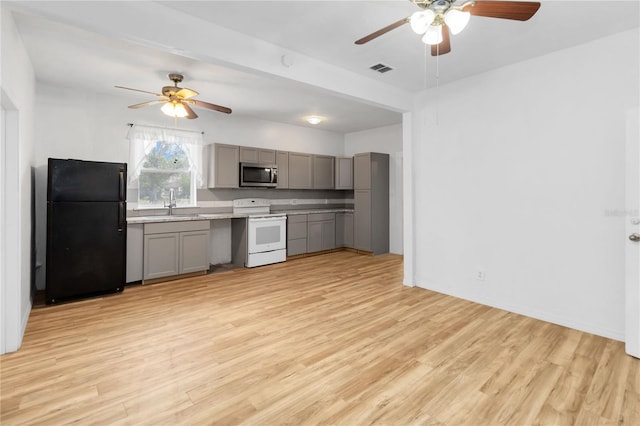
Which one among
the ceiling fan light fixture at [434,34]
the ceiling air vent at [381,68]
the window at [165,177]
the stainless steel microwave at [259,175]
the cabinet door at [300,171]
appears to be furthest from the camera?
the cabinet door at [300,171]

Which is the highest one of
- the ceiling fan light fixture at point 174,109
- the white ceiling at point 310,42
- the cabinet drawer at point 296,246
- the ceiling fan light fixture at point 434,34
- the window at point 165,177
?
the white ceiling at point 310,42

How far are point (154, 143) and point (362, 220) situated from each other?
4.01 meters

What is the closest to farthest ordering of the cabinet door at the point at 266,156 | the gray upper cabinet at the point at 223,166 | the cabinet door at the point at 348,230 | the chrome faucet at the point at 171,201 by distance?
the chrome faucet at the point at 171,201 < the gray upper cabinet at the point at 223,166 < the cabinet door at the point at 266,156 < the cabinet door at the point at 348,230

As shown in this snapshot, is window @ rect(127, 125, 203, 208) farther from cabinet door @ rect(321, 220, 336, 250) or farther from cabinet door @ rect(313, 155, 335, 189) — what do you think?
cabinet door @ rect(321, 220, 336, 250)

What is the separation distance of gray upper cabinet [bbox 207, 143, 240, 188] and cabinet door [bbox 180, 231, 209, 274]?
982mm

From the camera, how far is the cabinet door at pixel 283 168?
243 inches

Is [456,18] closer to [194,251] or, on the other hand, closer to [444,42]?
[444,42]

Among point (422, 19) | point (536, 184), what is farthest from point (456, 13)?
point (536, 184)

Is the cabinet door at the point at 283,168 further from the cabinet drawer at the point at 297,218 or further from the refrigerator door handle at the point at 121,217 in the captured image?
the refrigerator door handle at the point at 121,217

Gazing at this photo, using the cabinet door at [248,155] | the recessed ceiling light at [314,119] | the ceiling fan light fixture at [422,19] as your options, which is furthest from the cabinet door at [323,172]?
the ceiling fan light fixture at [422,19]

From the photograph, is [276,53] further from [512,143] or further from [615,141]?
[615,141]

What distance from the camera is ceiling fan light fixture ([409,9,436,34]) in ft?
6.22

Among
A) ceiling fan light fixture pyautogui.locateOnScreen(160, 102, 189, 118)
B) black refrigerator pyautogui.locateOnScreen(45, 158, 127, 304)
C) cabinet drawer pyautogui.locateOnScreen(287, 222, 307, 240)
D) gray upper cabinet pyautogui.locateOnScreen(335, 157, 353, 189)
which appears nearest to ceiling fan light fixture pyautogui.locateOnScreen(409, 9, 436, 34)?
ceiling fan light fixture pyautogui.locateOnScreen(160, 102, 189, 118)

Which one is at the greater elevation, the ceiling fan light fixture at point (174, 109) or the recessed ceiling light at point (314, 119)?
the recessed ceiling light at point (314, 119)
